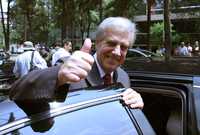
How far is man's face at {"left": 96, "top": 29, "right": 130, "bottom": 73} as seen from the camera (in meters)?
3.14

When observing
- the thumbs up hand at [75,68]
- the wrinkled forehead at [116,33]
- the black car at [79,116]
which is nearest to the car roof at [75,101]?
the black car at [79,116]

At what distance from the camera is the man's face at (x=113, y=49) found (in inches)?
124

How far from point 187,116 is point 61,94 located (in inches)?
47.6

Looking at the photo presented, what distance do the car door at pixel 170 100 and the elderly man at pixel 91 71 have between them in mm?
492

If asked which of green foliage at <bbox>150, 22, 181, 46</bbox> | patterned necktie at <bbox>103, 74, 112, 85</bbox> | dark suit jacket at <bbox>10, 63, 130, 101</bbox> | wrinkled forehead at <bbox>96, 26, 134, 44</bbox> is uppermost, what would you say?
wrinkled forehead at <bbox>96, 26, 134, 44</bbox>

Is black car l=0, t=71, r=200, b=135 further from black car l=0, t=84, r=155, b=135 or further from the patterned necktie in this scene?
the patterned necktie

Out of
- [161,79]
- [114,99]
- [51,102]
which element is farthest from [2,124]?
[161,79]

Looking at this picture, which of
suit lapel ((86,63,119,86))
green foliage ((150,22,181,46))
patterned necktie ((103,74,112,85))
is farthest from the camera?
green foliage ((150,22,181,46))

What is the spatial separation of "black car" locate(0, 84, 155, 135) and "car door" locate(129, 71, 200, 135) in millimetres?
590

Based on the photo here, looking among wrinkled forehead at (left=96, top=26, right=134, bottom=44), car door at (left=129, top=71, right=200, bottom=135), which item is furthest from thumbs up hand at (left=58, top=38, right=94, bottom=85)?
car door at (left=129, top=71, right=200, bottom=135)

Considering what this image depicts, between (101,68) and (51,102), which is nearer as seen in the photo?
(51,102)

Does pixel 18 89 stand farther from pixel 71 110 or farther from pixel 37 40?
pixel 37 40

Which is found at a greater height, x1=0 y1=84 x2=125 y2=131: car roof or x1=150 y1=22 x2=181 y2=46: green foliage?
x1=0 y1=84 x2=125 y2=131: car roof

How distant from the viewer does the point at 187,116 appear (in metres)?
3.42
